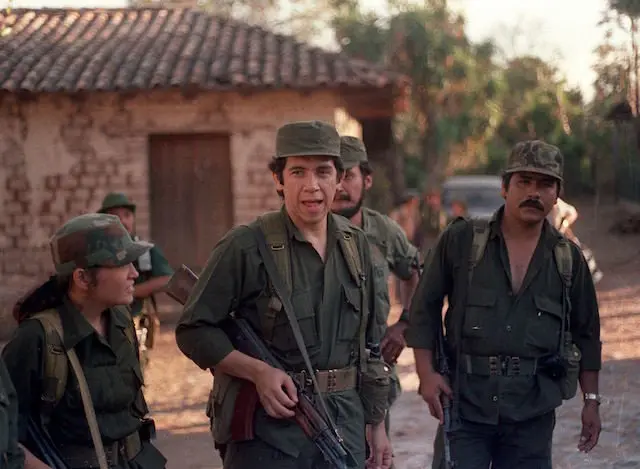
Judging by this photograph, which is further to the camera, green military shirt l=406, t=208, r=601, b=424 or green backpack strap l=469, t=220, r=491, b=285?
green backpack strap l=469, t=220, r=491, b=285

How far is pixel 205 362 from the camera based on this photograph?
129 inches

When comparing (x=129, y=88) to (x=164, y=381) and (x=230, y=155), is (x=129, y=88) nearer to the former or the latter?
(x=230, y=155)

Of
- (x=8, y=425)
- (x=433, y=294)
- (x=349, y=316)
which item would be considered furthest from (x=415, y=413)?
(x=8, y=425)

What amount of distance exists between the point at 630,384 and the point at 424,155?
19.6 m

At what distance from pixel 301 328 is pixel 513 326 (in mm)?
1092

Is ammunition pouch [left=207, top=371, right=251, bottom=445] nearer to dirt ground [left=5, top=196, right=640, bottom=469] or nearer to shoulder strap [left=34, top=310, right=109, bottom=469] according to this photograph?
shoulder strap [left=34, top=310, right=109, bottom=469]

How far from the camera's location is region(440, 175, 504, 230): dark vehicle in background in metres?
20.6

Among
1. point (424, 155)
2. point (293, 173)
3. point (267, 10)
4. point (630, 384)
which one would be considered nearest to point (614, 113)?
point (630, 384)

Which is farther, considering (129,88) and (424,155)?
(424,155)

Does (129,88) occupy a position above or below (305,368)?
above

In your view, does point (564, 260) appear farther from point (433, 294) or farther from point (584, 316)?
point (433, 294)

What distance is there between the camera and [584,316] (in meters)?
4.17

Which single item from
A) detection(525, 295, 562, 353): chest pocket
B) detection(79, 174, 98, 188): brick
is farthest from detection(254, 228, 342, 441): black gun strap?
detection(79, 174, 98, 188): brick

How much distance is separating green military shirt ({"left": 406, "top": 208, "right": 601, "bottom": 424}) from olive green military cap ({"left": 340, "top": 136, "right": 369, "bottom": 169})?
0.89 metres
